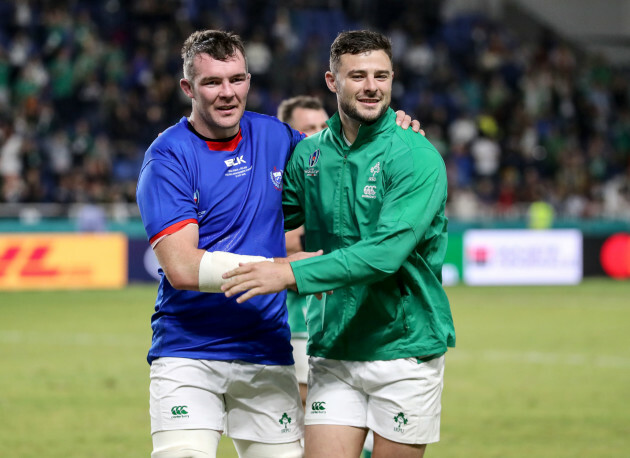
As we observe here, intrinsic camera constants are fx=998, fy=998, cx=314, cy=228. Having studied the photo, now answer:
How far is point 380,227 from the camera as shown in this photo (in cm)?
415

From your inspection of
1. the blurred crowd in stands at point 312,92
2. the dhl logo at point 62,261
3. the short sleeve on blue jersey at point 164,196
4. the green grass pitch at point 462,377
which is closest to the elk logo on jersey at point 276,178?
the short sleeve on blue jersey at point 164,196

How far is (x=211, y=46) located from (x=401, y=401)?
1.77 m

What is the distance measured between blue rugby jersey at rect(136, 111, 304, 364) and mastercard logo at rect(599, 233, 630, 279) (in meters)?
17.2

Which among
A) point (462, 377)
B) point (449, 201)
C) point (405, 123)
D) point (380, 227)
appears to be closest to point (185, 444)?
point (380, 227)

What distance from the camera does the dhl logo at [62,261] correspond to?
1808 cm

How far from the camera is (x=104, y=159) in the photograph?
20.4m

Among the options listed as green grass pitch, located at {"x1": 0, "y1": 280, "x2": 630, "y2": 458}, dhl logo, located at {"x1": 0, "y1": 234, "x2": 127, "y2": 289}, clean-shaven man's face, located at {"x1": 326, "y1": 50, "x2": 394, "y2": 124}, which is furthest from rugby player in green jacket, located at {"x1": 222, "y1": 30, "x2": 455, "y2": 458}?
dhl logo, located at {"x1": 0, "y1": 234, "x2": 127, "y2": 289}

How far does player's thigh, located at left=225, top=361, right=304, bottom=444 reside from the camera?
14.9ft

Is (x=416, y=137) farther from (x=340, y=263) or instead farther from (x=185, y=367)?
(x=185, y=367)

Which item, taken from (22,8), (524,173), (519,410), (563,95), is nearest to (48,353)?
(519,410)

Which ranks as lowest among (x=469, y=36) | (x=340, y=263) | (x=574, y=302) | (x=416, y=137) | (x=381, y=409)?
(x=574, y=302)

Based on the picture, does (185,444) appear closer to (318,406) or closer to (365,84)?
(318,406)

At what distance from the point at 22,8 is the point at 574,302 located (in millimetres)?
13754

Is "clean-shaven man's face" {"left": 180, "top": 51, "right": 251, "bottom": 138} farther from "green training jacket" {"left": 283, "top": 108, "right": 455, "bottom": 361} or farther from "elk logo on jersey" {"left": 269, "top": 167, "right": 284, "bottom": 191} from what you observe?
"green training jacket" {"left": 283, "top": 108, "right": 455, "bottom": 361}
